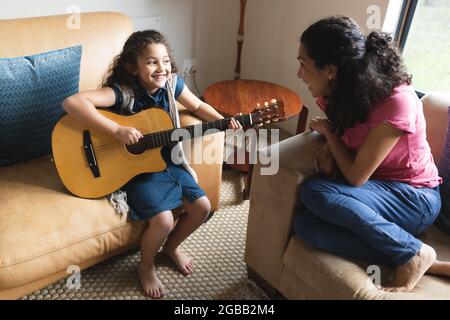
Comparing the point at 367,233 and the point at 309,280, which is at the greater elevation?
the point at 367,233

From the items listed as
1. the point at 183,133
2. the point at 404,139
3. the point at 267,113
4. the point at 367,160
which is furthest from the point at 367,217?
the point at 183,133

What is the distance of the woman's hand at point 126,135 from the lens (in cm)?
134

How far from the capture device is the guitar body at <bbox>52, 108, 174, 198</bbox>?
1332mm

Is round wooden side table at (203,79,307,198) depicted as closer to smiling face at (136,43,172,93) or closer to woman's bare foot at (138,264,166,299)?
smiling face at (136,43,172,93)

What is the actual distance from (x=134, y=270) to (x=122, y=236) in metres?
0.27

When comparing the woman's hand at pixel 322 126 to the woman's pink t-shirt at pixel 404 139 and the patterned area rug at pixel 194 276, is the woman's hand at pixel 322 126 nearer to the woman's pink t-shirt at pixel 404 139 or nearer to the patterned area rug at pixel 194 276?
the woman's pink t-shirt at pixel 404 139

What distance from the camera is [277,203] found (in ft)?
4.29

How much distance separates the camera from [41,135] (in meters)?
1.47

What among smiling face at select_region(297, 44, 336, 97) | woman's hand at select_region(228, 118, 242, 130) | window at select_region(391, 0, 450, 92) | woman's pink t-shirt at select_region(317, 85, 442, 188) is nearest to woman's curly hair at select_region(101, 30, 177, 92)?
woman's hand at select_region(228, 118, 242, 130)

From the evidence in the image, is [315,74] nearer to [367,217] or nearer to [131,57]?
[367,217]

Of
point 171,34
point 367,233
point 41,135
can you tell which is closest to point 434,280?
point 367,233

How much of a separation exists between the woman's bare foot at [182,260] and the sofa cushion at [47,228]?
0.71 ft

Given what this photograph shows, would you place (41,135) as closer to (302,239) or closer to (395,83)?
(302,239)

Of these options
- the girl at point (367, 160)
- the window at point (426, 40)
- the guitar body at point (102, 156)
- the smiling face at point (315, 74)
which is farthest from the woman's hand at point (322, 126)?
the window at point (426, 40)
